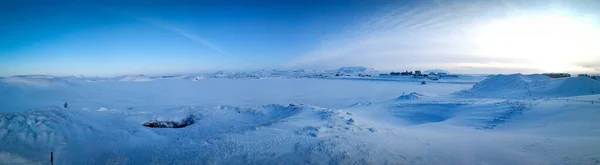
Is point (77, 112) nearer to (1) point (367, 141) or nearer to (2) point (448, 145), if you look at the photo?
(1) point (367, 141)

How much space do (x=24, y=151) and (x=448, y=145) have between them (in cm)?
945

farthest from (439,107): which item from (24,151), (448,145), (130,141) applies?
(24,151)

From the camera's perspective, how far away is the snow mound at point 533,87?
15648mm

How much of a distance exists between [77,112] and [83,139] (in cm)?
207

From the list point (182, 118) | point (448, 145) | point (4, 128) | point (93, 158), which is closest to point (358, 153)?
point (448, 145)

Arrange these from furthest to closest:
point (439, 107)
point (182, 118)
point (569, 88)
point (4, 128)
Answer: point (569, 88) < point (439, 107) < point (182, 118) < point (4, 128)

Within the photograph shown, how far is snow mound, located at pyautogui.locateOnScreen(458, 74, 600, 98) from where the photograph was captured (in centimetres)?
1565

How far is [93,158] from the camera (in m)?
5.51

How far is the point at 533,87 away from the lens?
59.9ft

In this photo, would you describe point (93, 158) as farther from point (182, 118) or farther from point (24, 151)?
point (182, 118)

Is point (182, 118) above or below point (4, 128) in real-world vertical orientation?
below

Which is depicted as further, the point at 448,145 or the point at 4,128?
the point at 448,145

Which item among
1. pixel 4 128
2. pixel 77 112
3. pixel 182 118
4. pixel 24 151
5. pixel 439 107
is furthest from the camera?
pixel 439 107

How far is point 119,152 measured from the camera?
5777 mm
